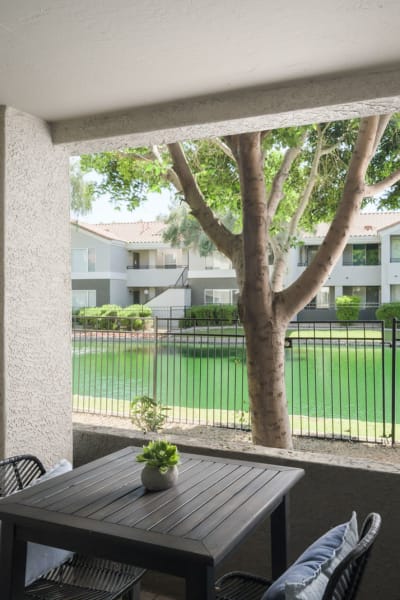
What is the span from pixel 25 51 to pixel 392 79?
1700 mm

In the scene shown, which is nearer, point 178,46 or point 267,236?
point 178,46

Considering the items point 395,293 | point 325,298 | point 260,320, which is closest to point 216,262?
point 325,298

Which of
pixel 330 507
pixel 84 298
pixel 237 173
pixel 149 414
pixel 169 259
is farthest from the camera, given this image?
pixel 169 259

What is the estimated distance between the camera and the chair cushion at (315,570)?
1456 mm

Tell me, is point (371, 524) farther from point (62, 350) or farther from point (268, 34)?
point (62, 350)

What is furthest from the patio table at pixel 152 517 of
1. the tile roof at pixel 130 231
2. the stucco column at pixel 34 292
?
the tile roof at pixel 130 231

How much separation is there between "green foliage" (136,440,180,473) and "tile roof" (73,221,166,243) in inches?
1057

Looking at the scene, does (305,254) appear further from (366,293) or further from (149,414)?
(149,414)

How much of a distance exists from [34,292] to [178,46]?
1.64 metres

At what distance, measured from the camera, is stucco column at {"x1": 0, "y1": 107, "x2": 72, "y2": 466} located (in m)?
3.01

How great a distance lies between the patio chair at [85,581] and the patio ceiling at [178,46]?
6.29 ft

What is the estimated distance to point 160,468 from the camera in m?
2.21

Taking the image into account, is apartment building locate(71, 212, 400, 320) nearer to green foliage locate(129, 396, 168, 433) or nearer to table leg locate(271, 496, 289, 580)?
green foliage locate(129, 396, 168, 433)

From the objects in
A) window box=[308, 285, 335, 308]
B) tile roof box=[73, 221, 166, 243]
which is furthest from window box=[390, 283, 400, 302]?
tile roof box=[73, 221, 166, 243]
